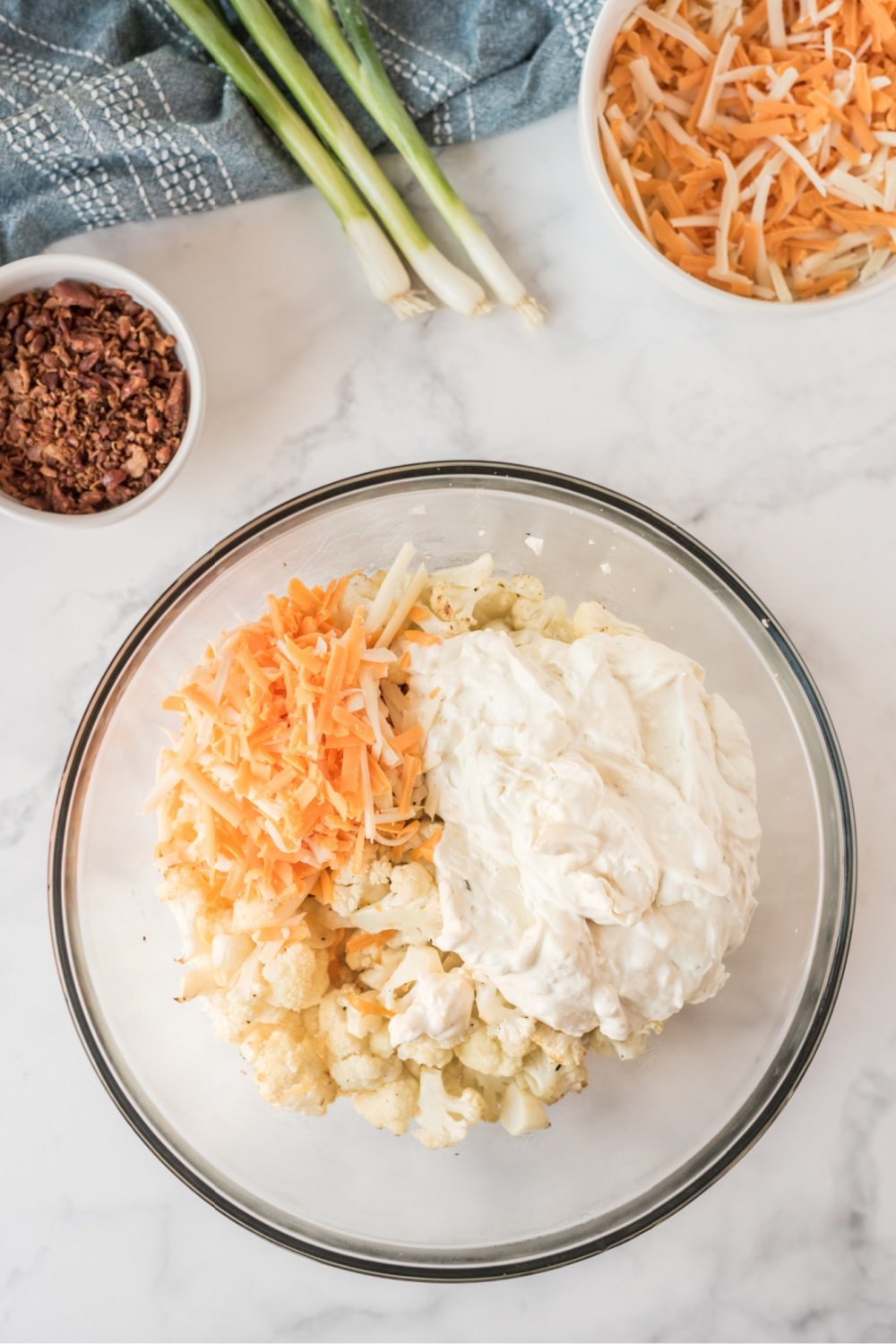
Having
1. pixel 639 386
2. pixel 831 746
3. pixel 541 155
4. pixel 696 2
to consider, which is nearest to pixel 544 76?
pixel 541 155

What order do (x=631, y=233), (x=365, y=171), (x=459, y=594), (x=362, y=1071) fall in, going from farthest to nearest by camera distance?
(x=365, y=171), (x=631, y=233), (x=459, y=594), (x=362, y=1071)

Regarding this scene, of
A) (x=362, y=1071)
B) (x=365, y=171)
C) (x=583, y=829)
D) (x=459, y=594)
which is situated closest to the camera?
(x=583, y=829)

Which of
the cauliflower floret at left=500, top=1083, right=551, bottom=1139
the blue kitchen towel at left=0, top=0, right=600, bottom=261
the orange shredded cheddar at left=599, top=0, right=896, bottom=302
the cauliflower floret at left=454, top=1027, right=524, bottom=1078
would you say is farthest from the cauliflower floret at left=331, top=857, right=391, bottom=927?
the blue kitchen towel at left=0, top=0, right=600, bottom=261

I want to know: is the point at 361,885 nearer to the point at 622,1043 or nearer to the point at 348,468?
the point at 622,1043

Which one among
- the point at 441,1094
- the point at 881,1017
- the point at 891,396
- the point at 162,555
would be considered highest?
the point at 162,555

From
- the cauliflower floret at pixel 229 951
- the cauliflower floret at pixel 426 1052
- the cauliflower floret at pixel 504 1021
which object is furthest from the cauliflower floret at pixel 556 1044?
the cauliflower floret at pixel 229 951

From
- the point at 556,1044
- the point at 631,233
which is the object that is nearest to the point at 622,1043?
the point at 556,1044

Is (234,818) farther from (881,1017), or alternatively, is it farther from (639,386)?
(881,1017)
